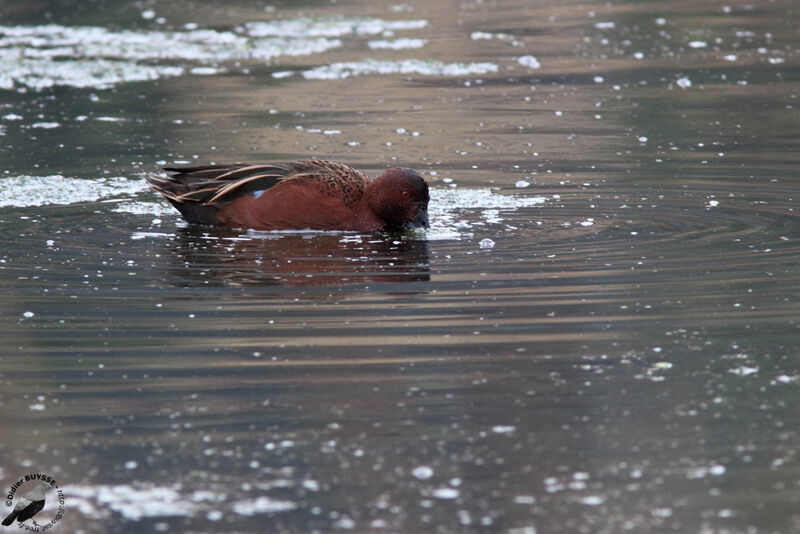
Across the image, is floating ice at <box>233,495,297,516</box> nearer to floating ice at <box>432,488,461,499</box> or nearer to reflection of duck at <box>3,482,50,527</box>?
floating ice at <box>432,488,461,499</box>

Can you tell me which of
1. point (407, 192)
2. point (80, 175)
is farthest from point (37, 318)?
point (80, 175)

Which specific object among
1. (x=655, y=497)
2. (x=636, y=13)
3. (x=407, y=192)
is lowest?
(x=655, y=497)

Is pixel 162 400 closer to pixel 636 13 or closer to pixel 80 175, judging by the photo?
pixel 80 175

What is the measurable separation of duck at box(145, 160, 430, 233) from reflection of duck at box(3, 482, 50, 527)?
4345 mm

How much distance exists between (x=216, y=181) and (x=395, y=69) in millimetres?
7132

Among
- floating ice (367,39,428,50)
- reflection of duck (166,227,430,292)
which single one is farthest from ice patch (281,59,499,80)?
reflection of duck (166,227,430,292)

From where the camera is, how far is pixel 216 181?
8.88 meters

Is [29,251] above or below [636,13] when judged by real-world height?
below

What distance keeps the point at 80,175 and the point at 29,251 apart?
9.10 feet

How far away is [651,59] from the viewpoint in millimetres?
16078

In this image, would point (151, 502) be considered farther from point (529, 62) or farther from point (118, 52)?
point (118, 52)

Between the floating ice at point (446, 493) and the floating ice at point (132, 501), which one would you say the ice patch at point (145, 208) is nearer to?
the floating ice at point (132, 501)

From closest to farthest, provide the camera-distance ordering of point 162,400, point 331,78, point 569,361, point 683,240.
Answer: point 162,400, point 569,361, point 683,240, point 331,78

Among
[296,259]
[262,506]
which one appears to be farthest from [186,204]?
[262,506]
